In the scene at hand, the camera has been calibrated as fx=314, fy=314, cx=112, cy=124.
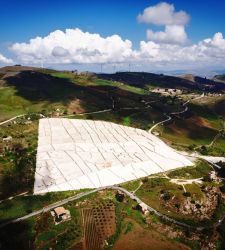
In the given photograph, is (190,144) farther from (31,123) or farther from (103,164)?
(31,123)

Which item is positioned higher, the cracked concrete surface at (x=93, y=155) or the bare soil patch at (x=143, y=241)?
the cracked concrete surface at (x=93, y=155)

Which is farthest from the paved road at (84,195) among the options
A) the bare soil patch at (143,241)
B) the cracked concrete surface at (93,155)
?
the bare soil patch at (143,241)

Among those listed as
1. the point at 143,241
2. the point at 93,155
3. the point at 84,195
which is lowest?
the point at 143,241

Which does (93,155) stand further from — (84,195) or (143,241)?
(143,241)

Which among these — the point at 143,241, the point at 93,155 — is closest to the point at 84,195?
the point at 143,241

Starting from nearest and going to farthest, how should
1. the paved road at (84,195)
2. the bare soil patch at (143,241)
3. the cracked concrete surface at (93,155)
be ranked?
the bare soil patch at (143,241) < the paved road at (84,195) < the cracked concrete surface at (93,155)

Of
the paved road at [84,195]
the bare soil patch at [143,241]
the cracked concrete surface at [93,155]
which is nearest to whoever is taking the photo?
the bare soil patch at [143,241]

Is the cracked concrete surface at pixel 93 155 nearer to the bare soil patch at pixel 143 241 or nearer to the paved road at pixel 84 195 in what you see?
the paved road at pixel 84 195

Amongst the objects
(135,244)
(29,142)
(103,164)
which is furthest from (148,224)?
(29,142)
